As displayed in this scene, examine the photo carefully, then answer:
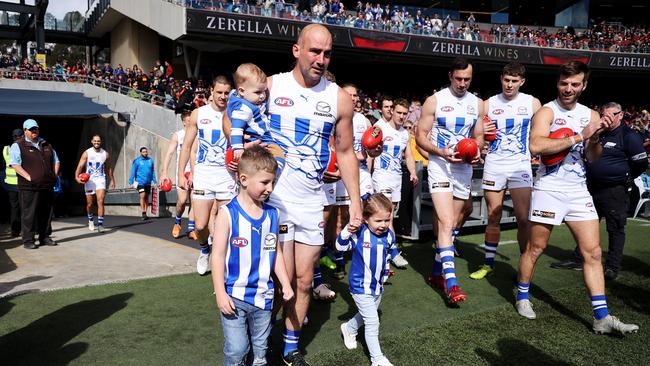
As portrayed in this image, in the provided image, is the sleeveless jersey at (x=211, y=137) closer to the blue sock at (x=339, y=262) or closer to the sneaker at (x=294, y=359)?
the blue sock at (x=339, y=262)

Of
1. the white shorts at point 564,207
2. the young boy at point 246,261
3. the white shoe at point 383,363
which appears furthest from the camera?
the white shorts at point 564,207

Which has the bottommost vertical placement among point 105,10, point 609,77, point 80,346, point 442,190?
point 80,346

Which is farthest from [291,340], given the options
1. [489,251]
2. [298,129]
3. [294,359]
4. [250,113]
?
[489,251]

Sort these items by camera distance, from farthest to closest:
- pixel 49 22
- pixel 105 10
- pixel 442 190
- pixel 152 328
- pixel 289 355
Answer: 1. pixel 49 22
2. pixel 105 10
3. pixel 442 190
4. pixel 152 328
5. pixel 289 355

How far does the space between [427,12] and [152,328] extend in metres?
32.9

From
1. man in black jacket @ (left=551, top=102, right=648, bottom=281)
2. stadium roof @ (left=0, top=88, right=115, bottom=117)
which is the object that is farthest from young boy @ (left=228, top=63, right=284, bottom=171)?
stadium roof @ (left=0, top=88, right=115, bottom=117)

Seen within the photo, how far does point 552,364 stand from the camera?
3.74m

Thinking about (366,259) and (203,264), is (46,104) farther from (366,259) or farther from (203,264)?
(366,259)

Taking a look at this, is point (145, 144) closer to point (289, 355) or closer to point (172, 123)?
point (172, 123)

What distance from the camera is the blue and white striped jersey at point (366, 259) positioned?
3.85m

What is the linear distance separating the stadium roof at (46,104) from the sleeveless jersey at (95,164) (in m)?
8.94

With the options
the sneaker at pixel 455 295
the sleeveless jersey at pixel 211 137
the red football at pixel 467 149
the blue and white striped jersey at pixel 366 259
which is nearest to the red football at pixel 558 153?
the red football at pixel 467 149

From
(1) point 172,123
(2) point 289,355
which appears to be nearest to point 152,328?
(2) point 289,355

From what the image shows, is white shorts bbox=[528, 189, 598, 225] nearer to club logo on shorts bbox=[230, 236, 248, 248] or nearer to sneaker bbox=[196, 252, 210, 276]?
club logo on shorts bbox=[230, 236, 248, 248]
